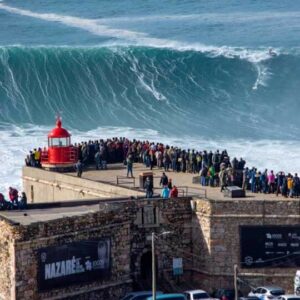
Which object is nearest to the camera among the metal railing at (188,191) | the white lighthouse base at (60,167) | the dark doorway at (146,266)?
the dark doorway at (146,266)

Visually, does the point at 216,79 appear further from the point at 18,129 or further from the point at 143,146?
the point at 143,146

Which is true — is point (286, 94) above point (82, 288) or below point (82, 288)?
above

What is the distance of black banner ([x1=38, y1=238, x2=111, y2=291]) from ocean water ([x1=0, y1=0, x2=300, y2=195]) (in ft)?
59.7

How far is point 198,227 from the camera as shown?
45.0 m

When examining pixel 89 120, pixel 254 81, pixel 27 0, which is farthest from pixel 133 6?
pixel 89 120

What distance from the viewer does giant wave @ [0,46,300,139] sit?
246 feet

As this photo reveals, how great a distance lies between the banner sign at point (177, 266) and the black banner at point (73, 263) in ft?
6.80

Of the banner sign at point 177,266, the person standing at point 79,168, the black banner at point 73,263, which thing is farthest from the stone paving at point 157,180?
the black banner at point 73,263

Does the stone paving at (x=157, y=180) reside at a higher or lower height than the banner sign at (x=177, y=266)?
higher

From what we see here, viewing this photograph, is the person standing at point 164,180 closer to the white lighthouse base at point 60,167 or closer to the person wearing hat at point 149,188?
the person wearing hat at point 149,188

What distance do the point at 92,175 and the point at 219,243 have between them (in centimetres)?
783

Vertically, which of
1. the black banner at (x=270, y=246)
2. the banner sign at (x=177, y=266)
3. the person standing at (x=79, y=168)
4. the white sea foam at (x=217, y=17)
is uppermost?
the white sea foam at (x=217, y=17)

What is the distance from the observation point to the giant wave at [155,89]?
7500cm

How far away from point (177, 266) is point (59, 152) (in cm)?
834
